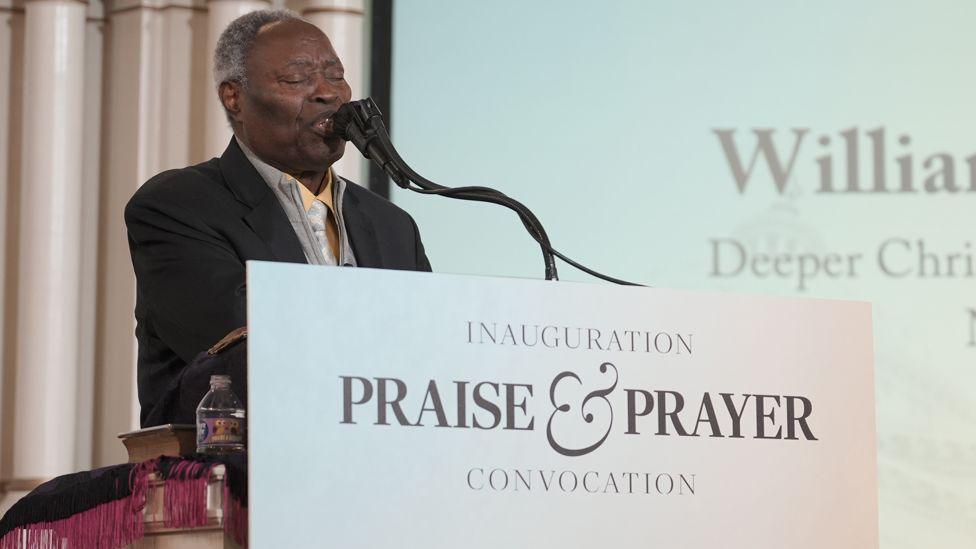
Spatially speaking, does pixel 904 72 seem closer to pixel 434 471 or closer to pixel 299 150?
pixel 299 150

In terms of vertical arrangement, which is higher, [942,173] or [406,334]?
[942,173]

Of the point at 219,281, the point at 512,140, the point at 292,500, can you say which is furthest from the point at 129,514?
the point at 512,140

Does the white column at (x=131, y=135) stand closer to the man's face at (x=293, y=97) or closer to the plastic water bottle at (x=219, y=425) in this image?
the man's face at (x=293, y=97)

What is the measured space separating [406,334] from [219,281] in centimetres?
81

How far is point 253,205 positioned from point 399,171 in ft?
1.82

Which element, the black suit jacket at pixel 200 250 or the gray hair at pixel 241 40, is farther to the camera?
→ the gray hair at pixel 241 40

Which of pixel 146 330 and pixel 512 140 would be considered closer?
pixel 146 330

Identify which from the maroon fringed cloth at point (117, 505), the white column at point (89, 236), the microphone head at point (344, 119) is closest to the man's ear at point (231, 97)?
the microphone head at point (344, 119)

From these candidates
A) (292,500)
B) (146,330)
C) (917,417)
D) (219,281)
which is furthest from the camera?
(917,417)

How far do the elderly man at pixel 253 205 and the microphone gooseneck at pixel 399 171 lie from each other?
27cm

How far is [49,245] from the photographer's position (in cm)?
425

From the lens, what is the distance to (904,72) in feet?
15.5

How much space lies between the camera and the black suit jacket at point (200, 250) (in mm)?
2410

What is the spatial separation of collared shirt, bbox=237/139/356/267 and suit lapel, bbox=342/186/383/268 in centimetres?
1
